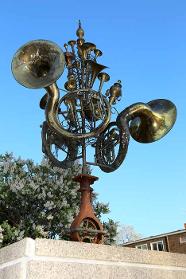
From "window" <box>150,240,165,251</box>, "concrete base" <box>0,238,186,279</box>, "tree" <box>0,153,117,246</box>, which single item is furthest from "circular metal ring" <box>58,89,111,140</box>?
"window" <box>150,240,165,251</box>

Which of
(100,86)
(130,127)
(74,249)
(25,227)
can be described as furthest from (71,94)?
(25,227)

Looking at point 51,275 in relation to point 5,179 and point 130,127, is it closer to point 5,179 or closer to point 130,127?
point 130,127

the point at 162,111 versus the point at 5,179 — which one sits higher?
the point at 5,179

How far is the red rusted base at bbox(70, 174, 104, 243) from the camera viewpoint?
15.9ft

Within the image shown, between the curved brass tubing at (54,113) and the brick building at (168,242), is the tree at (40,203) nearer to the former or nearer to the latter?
the curved brass tubing at (54,113)

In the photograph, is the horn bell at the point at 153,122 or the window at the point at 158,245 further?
the window at the point at 158,245

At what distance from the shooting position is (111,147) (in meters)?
5.84

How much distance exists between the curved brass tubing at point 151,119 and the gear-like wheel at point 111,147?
223mm

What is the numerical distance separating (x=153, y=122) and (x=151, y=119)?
6cm

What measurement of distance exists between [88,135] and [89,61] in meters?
1.27

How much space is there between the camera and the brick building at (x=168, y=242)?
2802 cm

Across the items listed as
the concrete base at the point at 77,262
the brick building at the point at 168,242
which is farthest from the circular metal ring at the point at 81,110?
the brick building at the point at 168,242

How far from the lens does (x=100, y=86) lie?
6016 mm

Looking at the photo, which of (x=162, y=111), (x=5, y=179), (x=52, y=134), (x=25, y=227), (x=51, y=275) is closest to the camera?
(x=51, y=275)
